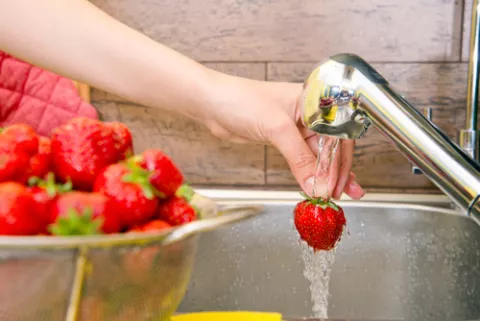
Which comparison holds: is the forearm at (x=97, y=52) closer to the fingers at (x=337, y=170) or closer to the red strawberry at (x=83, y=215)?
the fingers at (x=337, y=170)

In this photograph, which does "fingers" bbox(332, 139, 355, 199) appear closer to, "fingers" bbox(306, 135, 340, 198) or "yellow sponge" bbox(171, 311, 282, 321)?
"fingers" bbox(306, 135, 340, 198)

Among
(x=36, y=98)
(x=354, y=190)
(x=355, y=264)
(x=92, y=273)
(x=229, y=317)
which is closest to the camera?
(x=92, y=273)

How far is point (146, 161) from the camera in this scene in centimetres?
50

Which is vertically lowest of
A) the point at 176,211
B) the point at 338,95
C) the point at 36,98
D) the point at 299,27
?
the point at 176,211

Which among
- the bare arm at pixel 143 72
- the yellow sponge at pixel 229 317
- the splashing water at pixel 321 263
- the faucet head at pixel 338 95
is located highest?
the bare arm at pixel 143 72

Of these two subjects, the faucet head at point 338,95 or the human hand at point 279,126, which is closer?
the faucet head at point 338,95

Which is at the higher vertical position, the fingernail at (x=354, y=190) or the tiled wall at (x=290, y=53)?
the tiled wall at (x=290, y=53)

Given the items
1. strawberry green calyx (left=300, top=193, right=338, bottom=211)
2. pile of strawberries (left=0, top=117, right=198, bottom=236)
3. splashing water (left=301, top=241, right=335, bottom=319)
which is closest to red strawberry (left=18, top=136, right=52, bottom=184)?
pile of strawberries (left=0, top=117, right=198, bottom=236)

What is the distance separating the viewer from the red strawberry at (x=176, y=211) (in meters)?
0.48

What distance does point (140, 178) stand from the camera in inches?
18.7

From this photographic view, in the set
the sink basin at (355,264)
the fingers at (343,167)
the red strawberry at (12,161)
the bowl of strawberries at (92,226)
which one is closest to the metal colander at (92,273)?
the bowl of strawberries at (92,226)

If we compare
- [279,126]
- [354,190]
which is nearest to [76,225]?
[279,126]

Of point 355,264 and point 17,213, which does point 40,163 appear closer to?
point 17,213

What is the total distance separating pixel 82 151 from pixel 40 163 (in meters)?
0.04
